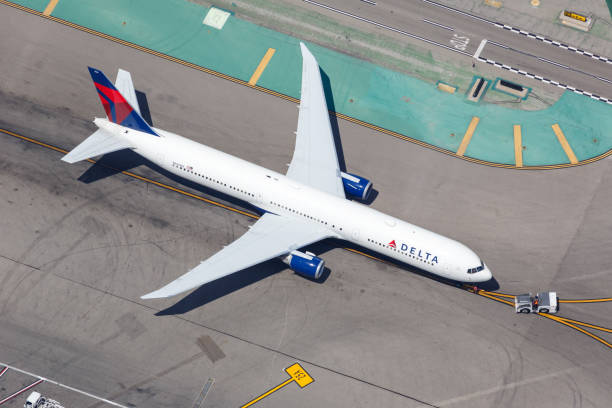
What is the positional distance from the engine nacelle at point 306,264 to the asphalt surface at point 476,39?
31350 mm

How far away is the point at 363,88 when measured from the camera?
66250 millimetres

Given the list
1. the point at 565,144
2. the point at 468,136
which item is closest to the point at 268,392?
the point at 468,136

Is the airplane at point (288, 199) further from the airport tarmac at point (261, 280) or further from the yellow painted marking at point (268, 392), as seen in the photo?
the yellow painted marking at point (268, 392)

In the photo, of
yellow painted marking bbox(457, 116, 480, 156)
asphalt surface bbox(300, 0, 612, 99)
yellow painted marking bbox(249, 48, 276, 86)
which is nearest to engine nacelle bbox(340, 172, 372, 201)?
yellow painted marking bbox(457, 116, 480, 156)

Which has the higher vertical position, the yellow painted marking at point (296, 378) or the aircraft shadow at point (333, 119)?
the aircraft shadow at point (333, 119)

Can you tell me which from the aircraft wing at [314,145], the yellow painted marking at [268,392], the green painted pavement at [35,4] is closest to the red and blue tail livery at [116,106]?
the aircraft wing at [314,145]

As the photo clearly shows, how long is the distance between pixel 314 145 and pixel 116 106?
61.7ft

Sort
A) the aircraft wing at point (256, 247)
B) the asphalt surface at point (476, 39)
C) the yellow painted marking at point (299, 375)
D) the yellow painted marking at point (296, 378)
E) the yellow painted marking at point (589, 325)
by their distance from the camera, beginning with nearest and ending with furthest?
the aircraft wing at point (256, 247) < the yellow painted marking at point (296, 378) < the yellow painted marking at point (299, 375) < the yellow painted marking at point (589, 325) < the asphalt surface at point (476, 39)

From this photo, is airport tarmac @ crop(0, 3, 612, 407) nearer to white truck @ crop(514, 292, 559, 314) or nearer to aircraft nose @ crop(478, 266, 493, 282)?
white truck @ crop(514, 292, 559, 314)

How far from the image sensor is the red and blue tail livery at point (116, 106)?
5447 cm

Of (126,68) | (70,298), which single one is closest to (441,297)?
(70,298)

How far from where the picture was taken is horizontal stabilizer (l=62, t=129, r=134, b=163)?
178ft

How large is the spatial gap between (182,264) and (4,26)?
35195 millimetres

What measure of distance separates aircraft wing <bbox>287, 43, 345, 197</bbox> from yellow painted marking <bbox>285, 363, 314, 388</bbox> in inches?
633
